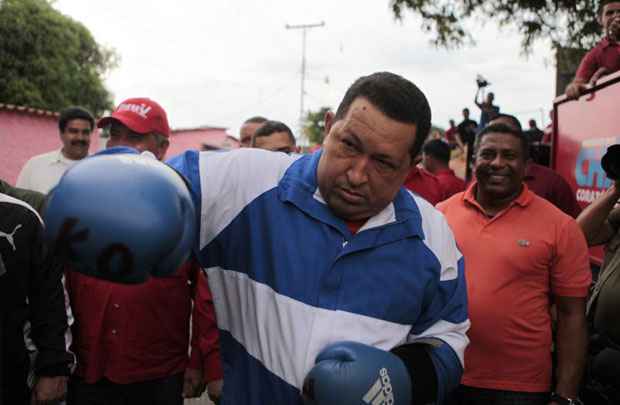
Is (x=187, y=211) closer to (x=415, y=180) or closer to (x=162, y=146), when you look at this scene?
(x=162, y=146)

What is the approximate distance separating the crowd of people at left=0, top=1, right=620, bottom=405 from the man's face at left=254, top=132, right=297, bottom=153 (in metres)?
0.04

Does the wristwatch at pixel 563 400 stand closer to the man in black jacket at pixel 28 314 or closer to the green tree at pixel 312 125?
the man in black jacket at pixel 28 314

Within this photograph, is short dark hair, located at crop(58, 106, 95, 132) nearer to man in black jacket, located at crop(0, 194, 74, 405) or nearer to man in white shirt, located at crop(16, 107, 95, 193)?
man in white shirt, located at crop(16, 107, 95, 193)

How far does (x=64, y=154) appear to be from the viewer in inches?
189

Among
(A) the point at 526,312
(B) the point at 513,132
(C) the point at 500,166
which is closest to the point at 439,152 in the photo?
(B) the point at 513,132

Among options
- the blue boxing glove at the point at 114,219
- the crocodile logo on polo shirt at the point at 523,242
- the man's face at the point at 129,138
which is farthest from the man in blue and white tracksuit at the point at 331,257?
the man's face at the point at 129,138

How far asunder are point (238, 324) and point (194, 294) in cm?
122

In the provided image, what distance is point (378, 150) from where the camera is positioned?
1.66 metres

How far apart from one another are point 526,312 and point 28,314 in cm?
222

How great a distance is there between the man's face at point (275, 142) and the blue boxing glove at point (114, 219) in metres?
2.65

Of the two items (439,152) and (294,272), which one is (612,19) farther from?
(294,272)

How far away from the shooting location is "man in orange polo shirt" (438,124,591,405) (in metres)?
2.68

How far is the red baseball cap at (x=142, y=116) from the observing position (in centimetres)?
294

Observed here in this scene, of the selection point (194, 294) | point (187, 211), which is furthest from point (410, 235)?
point (194, 294)
